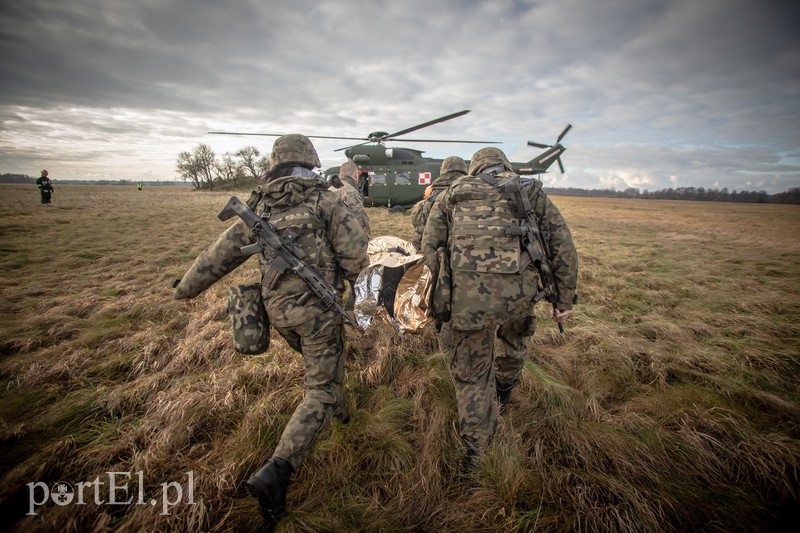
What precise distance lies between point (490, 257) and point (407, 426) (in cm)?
161

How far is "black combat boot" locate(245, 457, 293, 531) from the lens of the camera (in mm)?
1743

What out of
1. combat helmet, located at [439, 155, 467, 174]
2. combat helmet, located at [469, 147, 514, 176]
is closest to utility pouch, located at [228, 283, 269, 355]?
combat helmet, located at [469, 147, 514, 176]

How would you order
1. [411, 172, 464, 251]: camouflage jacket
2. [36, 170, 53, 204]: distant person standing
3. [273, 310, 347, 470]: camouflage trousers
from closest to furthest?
[273, 310, 347, 470]: camouflage trousers < [411, 172, 464, 251]: camouflage jacket < [36, 170, 53, 204]: distant person standing

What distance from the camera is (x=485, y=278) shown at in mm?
2357

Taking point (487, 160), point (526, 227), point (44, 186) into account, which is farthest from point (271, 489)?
point (44, 186)

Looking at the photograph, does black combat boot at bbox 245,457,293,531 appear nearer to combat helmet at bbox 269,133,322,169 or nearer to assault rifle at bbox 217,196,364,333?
assault rifle at bbox 217,196,364,333

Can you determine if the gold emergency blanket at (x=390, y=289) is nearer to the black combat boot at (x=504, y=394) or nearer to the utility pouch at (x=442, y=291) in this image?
the utility pouch at (x=442, y=291)

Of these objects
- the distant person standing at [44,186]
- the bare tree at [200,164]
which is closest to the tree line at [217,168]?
the bare tree at [200,164]

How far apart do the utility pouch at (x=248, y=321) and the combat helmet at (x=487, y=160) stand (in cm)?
218

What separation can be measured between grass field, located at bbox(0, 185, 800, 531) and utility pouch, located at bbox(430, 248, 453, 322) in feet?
3.04

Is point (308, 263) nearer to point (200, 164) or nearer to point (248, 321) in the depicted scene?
point (248, 321)

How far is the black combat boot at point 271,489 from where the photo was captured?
174 cm

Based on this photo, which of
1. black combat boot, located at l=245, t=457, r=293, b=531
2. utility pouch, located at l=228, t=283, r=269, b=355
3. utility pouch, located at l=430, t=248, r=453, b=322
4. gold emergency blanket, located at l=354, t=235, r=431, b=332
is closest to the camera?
black combat boot, located at l=245, t=457, r=293, b=531

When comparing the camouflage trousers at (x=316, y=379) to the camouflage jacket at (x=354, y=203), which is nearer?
the camouflage trousers at (x=316, y=379)
